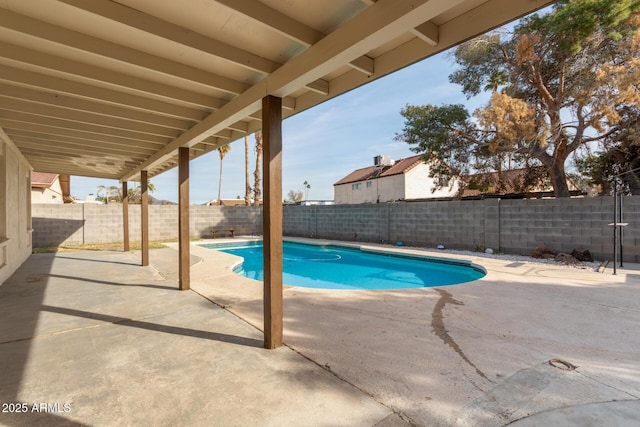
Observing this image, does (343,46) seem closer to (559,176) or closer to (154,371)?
(154,371)

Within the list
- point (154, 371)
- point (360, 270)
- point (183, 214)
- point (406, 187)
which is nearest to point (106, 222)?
point (183, 214)

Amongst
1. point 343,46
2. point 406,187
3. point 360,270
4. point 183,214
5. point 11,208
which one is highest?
point 406,187

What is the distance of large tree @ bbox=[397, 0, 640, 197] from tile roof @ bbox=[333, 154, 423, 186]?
787 cm

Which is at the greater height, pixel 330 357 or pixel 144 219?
pixel 144 219

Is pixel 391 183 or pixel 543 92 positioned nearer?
pixel 543 92

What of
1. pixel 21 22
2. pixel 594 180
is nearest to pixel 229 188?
pixel 594 180

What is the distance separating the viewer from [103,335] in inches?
130

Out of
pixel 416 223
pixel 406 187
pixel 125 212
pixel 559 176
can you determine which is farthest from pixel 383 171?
pixel 125 212

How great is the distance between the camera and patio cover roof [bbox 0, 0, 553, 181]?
2.05 meters

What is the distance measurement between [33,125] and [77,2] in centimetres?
399

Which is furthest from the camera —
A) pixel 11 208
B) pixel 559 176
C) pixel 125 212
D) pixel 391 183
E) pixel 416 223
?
pixel 391 183

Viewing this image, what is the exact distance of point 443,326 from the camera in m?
3.50

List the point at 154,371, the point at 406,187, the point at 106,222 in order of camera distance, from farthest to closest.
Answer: the point at 406,187
the point at 106,222
the point at 154,371

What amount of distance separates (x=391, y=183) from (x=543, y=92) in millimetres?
14176
